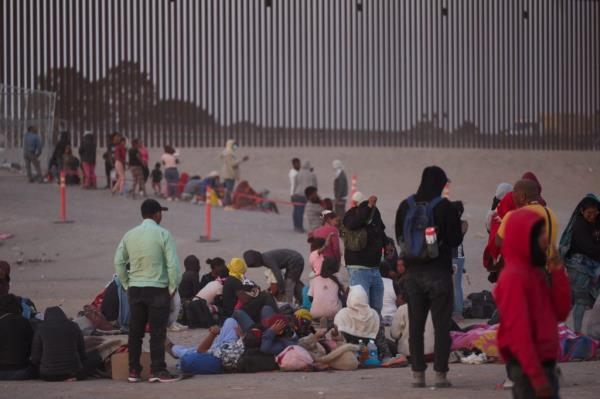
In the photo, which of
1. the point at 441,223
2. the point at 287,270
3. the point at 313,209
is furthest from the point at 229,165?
the point at 441,223

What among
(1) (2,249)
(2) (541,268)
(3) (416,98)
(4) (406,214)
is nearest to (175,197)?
(1) (2,249)

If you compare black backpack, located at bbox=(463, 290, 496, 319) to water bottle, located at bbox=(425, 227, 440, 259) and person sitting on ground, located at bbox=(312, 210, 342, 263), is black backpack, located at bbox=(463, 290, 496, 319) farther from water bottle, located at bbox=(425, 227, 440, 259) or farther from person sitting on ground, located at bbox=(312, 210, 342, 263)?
water bottle, located at bbox=(425, 227, 440, 259)

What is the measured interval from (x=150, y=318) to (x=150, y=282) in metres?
0.29

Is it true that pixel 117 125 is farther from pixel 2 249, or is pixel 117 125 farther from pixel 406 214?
pixel 406 214

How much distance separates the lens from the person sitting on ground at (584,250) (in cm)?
1100

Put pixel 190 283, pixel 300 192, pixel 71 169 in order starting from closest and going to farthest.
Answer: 1. pixel 190 283
2. pixel 300 192
3. pixel 71 169

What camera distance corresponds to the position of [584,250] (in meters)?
11.0

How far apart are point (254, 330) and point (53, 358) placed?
67.0 inches

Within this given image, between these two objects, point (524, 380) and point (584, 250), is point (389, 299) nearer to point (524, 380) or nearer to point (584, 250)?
point (584, 250)

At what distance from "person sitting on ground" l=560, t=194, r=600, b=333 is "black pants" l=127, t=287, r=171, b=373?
3803mm

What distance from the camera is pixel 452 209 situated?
8844mm

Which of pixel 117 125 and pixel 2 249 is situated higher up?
pixel 117 125

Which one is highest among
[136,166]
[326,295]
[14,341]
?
[136,166]

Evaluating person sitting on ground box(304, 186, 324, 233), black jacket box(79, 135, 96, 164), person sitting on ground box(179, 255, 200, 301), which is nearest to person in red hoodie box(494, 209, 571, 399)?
person sitting on ground box(179, 255, 200, 301)
